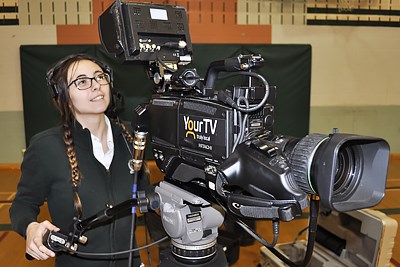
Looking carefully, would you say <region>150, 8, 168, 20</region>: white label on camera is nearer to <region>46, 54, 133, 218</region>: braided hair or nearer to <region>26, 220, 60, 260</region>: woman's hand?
<region>46, 54, 133, 218</region>: braided hair

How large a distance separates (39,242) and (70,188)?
0.29 meters

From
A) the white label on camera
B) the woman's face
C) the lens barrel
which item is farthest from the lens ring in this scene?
the woman's face

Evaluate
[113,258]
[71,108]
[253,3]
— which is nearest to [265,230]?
[113,258]

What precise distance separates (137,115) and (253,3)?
4199mm

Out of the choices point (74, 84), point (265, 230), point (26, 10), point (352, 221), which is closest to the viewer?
point (74, 84)

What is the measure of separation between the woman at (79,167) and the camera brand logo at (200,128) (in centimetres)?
46

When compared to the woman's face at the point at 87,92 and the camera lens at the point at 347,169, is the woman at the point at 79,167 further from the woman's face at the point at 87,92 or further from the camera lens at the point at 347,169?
the camera lens at the point at 347,169

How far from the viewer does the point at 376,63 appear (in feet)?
17.5

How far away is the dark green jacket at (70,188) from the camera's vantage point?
1266 mm

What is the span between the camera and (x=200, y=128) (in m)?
0.91

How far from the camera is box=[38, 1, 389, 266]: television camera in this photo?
2.57ft

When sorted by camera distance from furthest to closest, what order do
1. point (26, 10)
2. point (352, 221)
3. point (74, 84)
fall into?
1. point (26, 10)
2. point (352, 221)
3. point (74, 84)

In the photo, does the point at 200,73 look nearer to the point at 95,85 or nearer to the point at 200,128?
the point at 95,85

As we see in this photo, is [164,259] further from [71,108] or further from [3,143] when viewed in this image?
[3,143]
